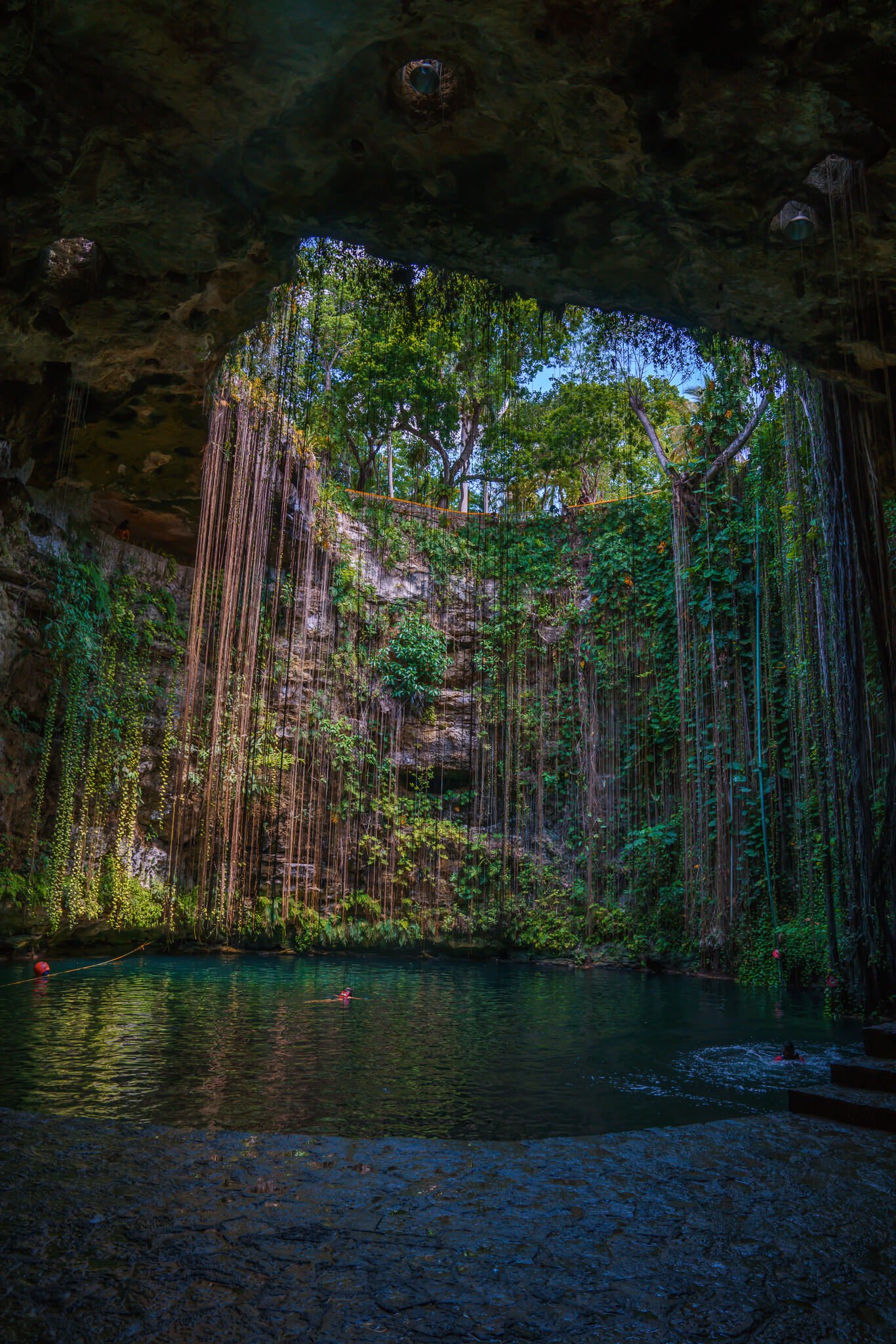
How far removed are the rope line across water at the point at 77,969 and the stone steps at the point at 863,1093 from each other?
6.03 metres

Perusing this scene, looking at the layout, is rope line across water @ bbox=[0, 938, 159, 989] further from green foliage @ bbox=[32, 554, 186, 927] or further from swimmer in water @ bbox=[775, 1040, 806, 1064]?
swimmer in water @ bbox=[775, 1040, 806, 1064]

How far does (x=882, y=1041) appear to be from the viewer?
9.48 ft

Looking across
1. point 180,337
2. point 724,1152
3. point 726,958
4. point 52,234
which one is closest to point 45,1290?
point 724,1152

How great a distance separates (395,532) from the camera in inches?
503

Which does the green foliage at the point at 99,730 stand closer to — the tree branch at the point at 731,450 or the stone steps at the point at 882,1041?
the tree branch at the point at 731,450

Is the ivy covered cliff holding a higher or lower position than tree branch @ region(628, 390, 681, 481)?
lower

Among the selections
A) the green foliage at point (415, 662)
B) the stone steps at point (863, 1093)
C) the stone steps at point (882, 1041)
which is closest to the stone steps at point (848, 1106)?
the stone steps at point (863, 1093)

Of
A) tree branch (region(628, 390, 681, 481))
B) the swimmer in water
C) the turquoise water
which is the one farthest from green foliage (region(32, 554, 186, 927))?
the swimmer in water

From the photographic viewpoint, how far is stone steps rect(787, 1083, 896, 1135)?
2.30m

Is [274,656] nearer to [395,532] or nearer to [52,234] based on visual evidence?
[395,532]

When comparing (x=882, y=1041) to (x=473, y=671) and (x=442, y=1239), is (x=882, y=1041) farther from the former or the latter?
(x=473, y=671)

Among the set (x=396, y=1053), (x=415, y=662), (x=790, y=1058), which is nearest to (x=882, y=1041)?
(x=790, y=1058)

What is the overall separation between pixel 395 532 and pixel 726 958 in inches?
295

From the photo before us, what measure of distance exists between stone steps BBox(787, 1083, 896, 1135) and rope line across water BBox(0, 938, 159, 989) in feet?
19.7
